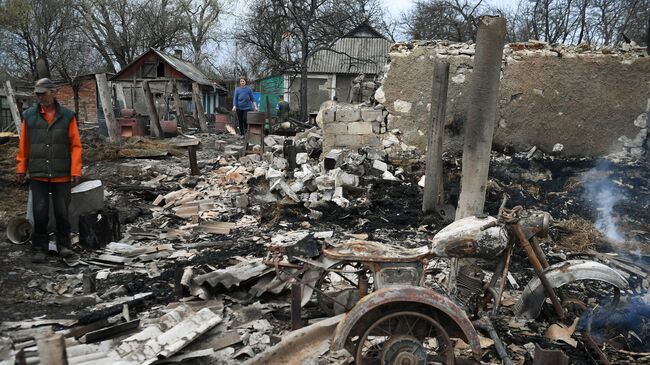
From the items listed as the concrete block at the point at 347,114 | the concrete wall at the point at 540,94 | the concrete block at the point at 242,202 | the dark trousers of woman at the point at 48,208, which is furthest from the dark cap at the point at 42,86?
the concrete wall at the point at 540,94

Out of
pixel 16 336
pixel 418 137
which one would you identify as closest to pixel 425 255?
pixel 16 336

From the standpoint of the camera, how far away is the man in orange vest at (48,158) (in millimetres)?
5543

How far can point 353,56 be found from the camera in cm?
3647

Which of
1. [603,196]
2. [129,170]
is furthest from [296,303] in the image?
[129,170]

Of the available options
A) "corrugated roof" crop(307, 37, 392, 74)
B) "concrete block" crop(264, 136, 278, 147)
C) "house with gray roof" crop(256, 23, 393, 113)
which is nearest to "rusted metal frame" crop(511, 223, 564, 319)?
"concrete block" crop(264, 136, 278, 147)

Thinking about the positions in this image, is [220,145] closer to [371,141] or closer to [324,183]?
[371,141]

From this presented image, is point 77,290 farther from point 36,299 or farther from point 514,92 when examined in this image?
point 514,92

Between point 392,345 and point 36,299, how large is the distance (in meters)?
3.45

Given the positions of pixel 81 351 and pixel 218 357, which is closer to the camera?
pixel 81 351

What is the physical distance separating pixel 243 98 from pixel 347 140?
6.54 m

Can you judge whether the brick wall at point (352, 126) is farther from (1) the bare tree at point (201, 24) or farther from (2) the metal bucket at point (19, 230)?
(1) the bare tree at point (201, 24)

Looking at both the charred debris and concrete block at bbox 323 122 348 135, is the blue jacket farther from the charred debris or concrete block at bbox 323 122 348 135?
concrete block at bbox 323 122 348 135

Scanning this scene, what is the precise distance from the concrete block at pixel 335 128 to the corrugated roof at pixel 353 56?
23649 millimetres

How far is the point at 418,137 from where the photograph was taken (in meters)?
9.73
